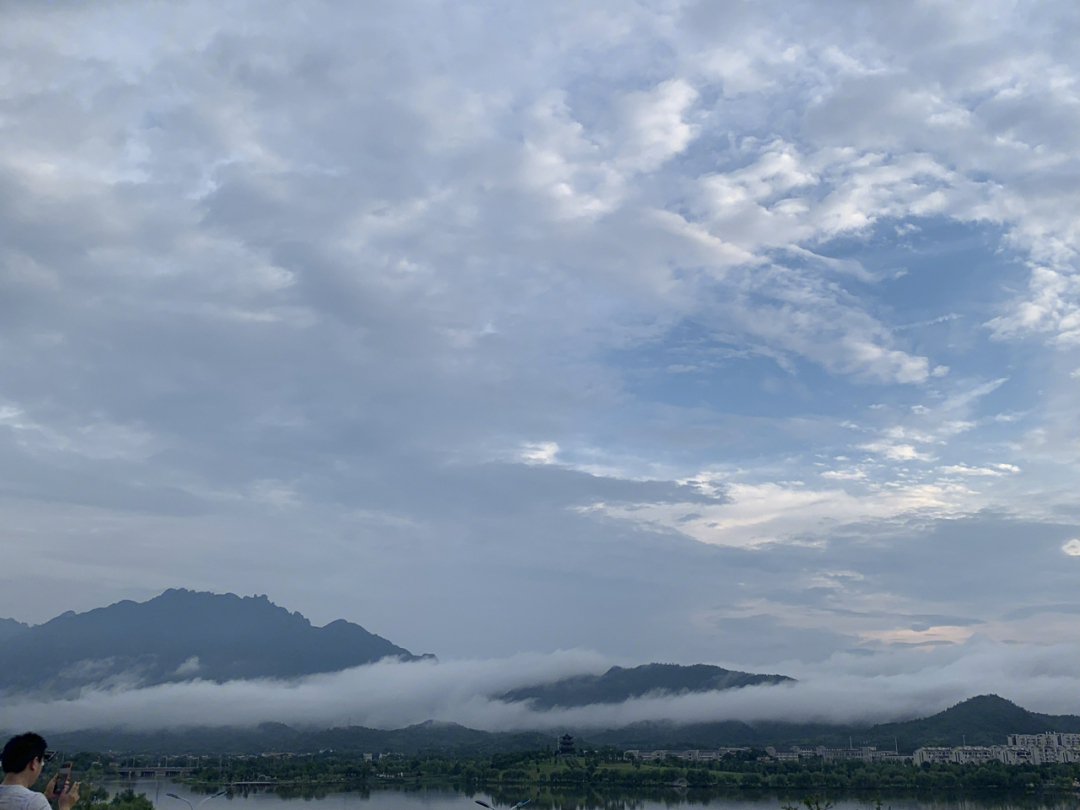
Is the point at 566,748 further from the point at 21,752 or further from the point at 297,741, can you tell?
the point at 21,752

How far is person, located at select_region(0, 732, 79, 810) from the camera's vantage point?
3.71 metres

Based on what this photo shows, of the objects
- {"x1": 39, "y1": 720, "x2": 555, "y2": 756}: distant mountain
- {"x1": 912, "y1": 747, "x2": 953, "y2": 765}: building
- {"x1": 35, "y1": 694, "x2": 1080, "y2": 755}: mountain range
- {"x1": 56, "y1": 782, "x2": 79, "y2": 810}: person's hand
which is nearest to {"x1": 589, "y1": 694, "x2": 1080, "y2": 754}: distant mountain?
{"x1": 35, "y1": 694, "x2": 1080, "y2": 755}: mountain range

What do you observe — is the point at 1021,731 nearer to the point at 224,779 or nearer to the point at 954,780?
the point at 954,780

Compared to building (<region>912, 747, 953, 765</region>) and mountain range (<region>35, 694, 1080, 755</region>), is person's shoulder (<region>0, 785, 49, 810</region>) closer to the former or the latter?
building (<region>912, 747, 953, 765</region>)

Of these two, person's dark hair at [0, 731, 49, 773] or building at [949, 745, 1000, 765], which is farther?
building at [949, 745, 1000, 765]

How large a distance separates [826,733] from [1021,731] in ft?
134

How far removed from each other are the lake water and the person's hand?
2724 inches

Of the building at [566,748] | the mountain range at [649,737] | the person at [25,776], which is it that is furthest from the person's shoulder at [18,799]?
the mountain range at [649,737]

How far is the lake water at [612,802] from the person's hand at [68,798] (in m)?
69.2

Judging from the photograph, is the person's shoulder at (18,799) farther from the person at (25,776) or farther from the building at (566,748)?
the building at (566,748)

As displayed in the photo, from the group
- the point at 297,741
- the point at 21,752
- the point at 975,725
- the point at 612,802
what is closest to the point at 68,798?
the point at 21,752

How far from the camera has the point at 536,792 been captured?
81.9 metres

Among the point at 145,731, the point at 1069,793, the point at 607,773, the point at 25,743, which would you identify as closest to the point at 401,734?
the point at 145,731

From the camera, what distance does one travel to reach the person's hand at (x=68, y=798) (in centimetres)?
380
